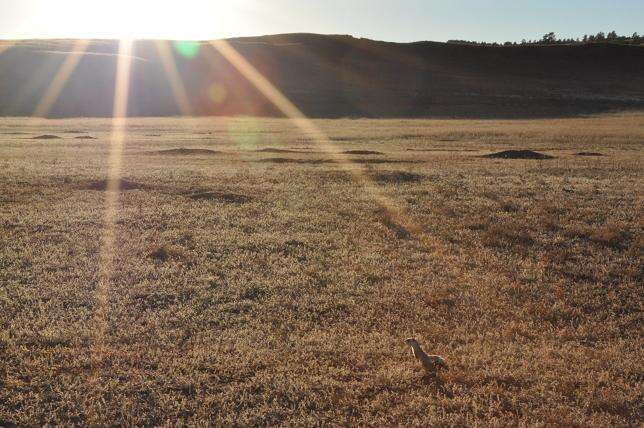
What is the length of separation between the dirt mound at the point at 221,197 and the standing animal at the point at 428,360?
9.83m

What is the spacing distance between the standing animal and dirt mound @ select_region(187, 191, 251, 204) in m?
9.83

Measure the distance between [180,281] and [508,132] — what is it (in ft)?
128

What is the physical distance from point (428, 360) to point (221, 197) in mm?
10813

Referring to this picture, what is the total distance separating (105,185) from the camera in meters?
17.5

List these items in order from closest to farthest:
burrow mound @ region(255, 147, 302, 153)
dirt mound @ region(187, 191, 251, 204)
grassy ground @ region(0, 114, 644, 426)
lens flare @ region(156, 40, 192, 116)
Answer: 1. grassy ground @ region(0, 114, 644, 426)
2. dirt mound @ region(187, 191, 251, 204)
3. burrow mound @ region(255, 147, 302, 153)
4. lens flare @ region(156, 40, 192, 116)

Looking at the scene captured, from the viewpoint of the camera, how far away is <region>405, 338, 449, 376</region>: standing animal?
614 cm

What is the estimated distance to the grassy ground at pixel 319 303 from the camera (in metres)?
5.65

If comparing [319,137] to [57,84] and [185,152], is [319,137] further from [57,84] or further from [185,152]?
[57,84]

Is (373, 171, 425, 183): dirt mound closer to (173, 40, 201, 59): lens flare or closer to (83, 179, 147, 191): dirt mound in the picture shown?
(83, 179, 147, 191): dirt mound

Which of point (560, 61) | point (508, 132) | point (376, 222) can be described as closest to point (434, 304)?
point (376, 222)

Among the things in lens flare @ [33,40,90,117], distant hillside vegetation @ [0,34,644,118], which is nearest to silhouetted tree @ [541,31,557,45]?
distant hillside vegetation @ [0,34,644,118]

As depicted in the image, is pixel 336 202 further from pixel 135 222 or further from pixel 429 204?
pixel 135 222

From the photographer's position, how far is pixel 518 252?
1066 cm

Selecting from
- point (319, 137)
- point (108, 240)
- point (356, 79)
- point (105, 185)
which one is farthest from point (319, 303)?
point (356, 79)
